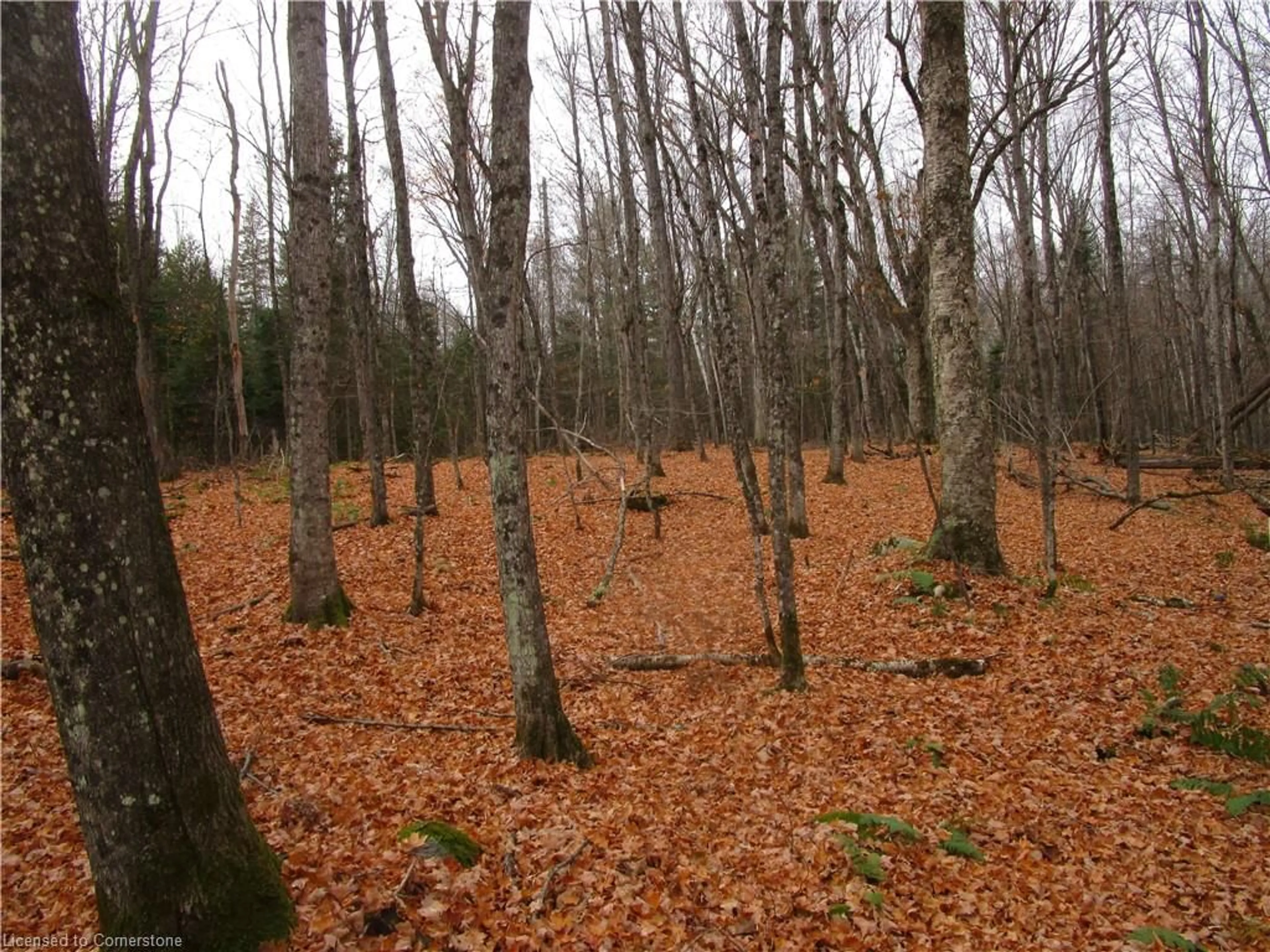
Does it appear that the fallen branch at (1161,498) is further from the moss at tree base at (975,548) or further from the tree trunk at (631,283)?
the tree trunk at (631,283)

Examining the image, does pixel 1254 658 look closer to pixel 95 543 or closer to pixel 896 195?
pixel 95 543

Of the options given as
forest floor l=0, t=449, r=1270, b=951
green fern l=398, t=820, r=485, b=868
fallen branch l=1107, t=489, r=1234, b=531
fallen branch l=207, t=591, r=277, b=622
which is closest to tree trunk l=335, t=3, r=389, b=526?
forest floor l=0, t=449, r=1270, b=951

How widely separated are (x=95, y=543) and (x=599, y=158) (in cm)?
2330

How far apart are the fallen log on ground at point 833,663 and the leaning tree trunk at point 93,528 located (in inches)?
192

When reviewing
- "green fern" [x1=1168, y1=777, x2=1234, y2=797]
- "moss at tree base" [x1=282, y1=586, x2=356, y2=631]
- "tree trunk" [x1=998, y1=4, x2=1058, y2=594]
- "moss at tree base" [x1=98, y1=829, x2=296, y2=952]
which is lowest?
"green fern" [x1=1168, y1=777, x2=1234, y2=797]

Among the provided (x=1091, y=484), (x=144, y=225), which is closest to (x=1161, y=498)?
(x=1091, y=484)

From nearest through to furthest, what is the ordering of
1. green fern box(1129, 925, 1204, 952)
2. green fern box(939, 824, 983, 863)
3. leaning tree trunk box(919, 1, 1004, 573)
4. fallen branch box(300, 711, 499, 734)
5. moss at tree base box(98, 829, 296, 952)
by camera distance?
1. moss at tree base box(98, 829, 296, 952)
2. green fern box(1129, 925, 1204, 952)
3. green fern box(939, 824, 983, 863)
4. fallen branch box(300, 711, 499, 734)
5. leaning tree trunk box(919, 1, 1004, 573)

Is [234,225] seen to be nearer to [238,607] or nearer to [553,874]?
[238,607]

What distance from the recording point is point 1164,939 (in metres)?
3.35

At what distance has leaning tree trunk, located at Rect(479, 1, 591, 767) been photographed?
467cm

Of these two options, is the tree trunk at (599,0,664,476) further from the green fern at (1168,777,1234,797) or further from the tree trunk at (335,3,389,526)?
the green fern at (1168,777,1234,797)

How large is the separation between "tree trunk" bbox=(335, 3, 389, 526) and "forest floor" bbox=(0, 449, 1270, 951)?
8.04 ft

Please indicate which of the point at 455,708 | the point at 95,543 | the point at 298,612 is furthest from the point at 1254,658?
the point at 298,612

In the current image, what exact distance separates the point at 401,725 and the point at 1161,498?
13324 millimetres
